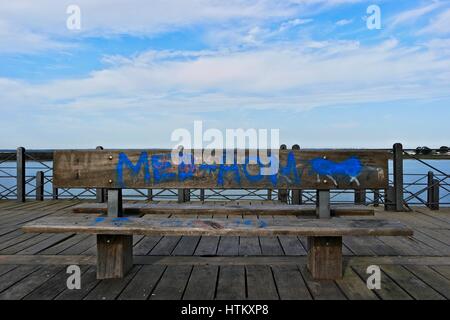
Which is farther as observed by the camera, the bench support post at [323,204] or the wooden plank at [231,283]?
the bench support post at [323,204]

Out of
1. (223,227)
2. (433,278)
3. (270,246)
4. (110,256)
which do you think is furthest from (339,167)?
(110,256)

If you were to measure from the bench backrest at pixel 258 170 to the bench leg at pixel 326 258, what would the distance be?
0.46 metres

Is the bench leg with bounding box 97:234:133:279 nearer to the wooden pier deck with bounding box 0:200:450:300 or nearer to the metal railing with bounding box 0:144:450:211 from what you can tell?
the wooden pier deck with bounding box 0:200:450:300

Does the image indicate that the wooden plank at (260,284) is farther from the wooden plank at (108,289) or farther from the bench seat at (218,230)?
the wooden plank at (108,289)

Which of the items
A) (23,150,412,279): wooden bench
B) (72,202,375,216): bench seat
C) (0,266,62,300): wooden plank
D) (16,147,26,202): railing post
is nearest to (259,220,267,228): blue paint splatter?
(23,150,412,279): wooden bench

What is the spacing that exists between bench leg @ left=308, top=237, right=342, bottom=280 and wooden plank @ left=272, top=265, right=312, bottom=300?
0.17 meters

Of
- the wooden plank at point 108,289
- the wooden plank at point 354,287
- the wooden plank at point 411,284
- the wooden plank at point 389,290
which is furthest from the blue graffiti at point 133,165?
the wooden plank at point 411,284

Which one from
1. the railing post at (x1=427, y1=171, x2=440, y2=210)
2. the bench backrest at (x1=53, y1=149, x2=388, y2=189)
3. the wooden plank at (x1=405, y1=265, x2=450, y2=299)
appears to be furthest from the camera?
the railing post at (x1=427, y1=171, x2=440, y2=210)

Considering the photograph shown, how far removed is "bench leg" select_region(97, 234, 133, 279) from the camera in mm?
2941

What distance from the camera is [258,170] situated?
287cm

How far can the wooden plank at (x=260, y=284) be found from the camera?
2608mm
